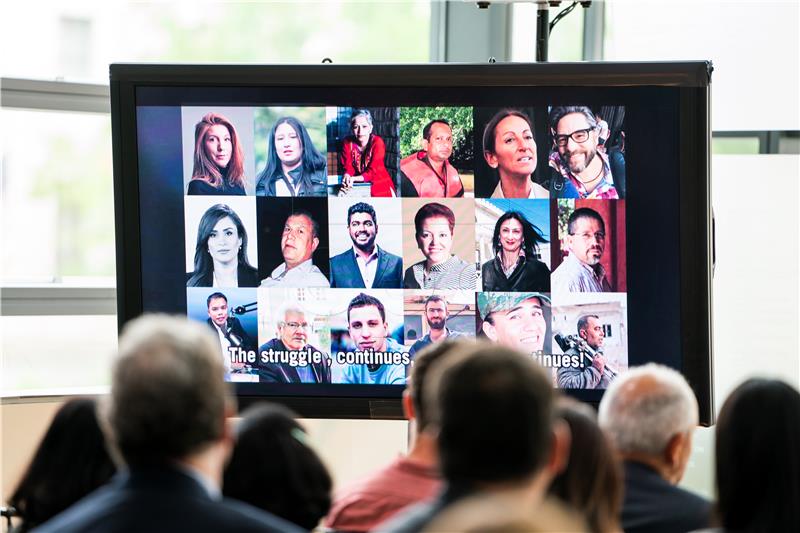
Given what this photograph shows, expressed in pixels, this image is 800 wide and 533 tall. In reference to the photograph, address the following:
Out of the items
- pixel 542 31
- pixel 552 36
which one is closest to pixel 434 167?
pixel 542 31

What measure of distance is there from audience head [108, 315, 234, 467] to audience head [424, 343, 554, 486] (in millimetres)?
377

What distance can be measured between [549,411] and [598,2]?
3195 mm

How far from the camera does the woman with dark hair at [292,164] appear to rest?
3.42 metres

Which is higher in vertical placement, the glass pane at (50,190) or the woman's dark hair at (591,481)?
the glass pane at (50,190)

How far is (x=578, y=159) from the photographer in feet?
10.9

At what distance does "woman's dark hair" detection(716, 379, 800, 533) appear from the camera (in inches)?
77.0

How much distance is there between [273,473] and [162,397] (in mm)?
484

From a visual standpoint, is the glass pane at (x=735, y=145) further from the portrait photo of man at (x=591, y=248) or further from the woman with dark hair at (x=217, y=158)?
the woman with dark hair at (x=217, y=158)

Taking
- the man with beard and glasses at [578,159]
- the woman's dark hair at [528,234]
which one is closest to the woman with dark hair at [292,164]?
the woman's dark hair at [528,234]

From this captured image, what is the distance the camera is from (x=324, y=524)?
2346mm

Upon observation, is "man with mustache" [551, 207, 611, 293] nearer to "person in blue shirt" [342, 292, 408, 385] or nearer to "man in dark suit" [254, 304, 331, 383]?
"person in blue shirt" [342, 292, 408, 385]

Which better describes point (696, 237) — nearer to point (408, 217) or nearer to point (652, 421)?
point (408, 217)

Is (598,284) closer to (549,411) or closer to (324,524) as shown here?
(324,524)

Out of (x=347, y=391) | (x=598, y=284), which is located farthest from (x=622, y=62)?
(x=347, y=391)
